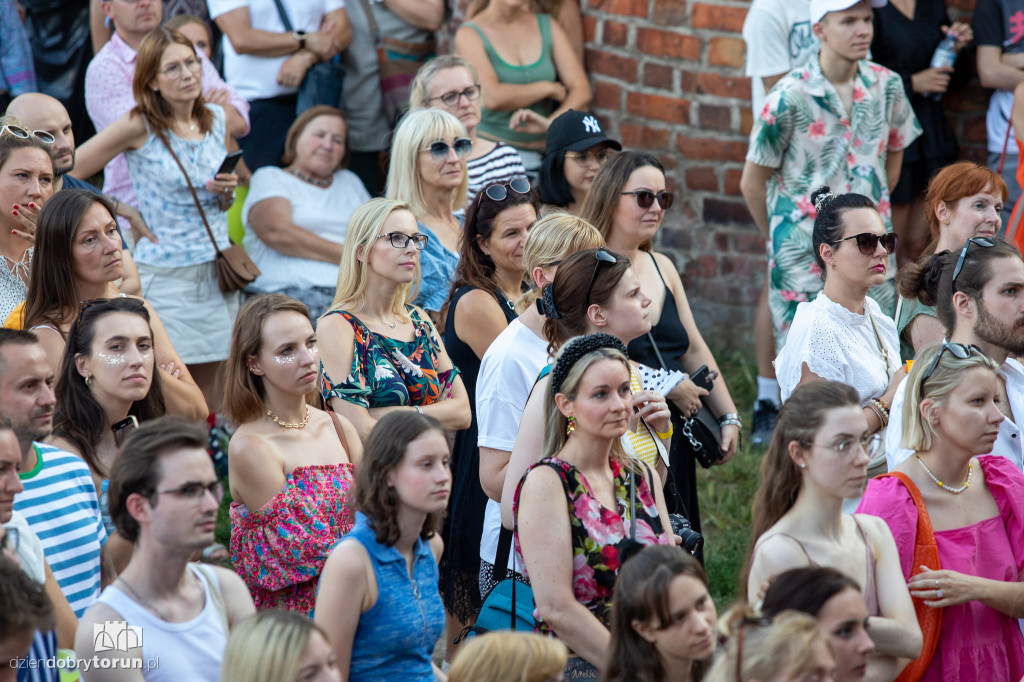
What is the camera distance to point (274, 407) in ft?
12.8

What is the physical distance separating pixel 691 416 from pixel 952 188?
5.38 feet

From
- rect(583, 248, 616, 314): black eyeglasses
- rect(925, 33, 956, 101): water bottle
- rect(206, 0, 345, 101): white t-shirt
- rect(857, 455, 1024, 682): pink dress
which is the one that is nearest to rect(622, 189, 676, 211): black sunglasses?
rect(583, 248, 616, 314): black eyeglasses

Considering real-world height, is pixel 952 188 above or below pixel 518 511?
above

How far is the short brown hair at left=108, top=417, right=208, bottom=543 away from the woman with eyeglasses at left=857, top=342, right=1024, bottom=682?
208 cm

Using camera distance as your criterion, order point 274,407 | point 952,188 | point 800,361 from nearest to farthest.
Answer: point 274,407 < point 800,361 < point 952,188

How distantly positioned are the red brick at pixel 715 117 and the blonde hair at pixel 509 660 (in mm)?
4839

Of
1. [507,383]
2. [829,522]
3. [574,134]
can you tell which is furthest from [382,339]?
[829,522]

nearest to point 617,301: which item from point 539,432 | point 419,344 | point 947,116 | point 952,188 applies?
point 539,432

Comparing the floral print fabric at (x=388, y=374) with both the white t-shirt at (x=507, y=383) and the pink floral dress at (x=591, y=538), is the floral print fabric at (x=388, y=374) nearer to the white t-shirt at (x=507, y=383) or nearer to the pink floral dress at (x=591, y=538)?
the white t-shirt at (x=507, y=383)

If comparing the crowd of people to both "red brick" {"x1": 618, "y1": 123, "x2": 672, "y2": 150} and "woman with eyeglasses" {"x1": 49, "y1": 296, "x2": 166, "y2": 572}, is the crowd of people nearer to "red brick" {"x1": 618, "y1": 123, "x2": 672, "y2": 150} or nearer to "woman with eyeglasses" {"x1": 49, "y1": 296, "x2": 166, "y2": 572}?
"woman with eyeglasses" {"x1": 49, "y1": 296, "x2": 166, "y2": 572}

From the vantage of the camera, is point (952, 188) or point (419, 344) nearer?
point (419, 344)

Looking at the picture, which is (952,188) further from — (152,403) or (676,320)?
(152,403)

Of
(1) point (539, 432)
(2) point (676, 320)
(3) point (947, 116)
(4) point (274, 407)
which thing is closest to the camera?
(1) point (539, 432)

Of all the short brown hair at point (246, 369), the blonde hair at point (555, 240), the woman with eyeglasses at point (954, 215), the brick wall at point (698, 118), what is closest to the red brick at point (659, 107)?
the brick wall at point (698, 118)
